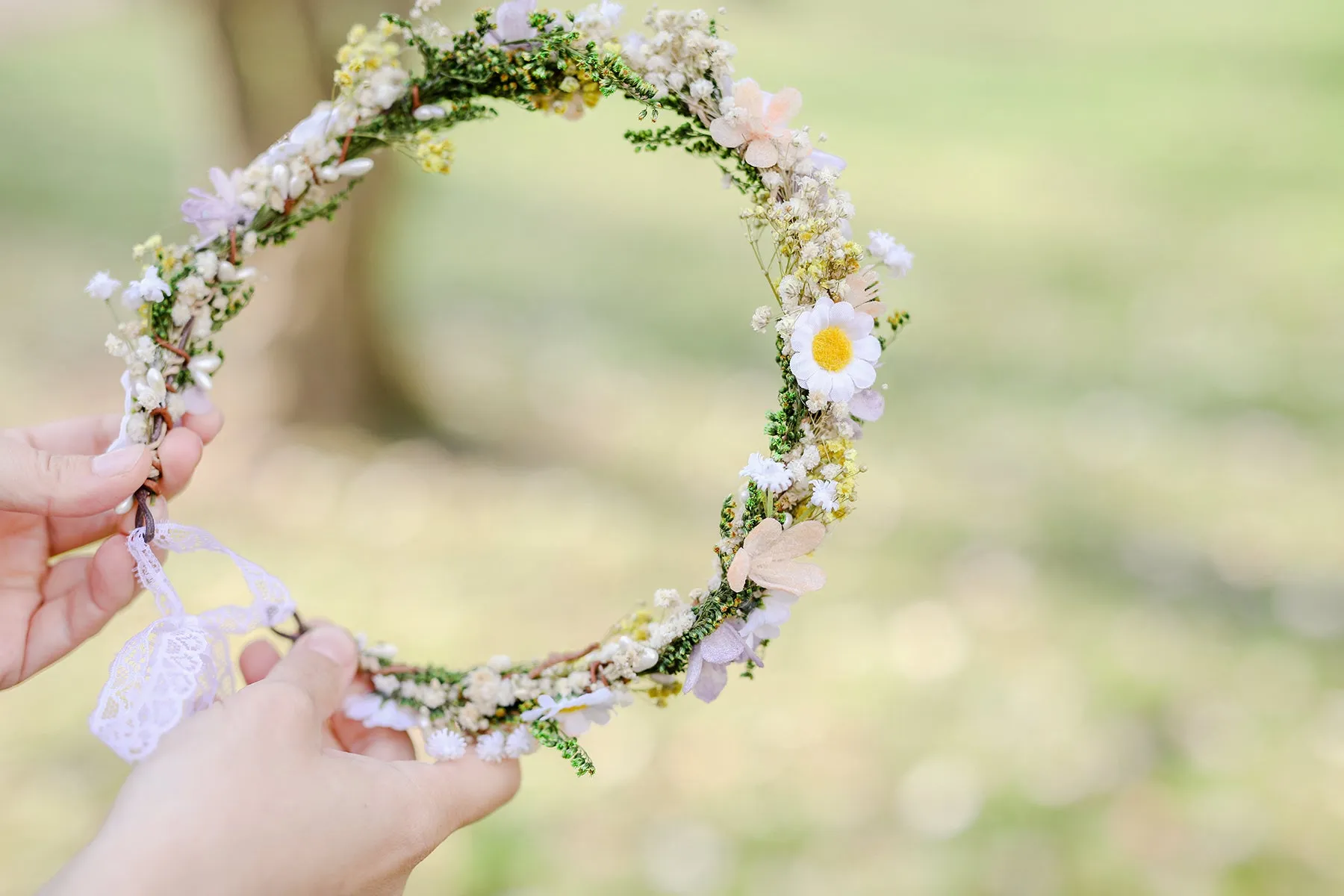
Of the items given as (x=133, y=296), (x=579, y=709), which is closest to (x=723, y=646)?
(x=579, y=709)

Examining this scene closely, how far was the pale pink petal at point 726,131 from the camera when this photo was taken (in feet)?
4.68

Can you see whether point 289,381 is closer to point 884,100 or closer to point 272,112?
point 272,112

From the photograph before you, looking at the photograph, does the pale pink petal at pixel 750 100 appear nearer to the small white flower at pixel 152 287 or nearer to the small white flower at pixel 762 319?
the small white flower at pixel 762 319

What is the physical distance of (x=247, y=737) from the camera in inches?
52.3

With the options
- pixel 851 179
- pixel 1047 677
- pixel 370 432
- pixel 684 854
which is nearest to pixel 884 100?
pixel 851 179

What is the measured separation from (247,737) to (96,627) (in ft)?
2.05

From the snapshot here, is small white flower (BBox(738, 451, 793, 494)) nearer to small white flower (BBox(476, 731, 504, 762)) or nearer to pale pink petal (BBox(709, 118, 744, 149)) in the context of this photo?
pale pink petal (BBox(709, 118, 744, 149))

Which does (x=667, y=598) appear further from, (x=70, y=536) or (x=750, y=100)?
(x=70, y=536)

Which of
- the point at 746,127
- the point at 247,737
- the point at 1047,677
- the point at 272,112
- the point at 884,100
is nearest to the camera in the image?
the point at 247,737

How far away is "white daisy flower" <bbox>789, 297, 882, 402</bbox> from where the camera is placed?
137 centimetres

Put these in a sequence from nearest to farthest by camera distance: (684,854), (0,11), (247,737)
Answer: (247,737) < (684,854) < (0,11)

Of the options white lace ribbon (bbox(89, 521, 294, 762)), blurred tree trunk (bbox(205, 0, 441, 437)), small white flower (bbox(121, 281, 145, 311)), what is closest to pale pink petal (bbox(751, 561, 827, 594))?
white lace ribbon (bbox(89, 521, 294, 762))

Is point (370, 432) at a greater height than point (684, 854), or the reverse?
point (370, 432)

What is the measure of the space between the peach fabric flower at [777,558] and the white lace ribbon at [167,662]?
0.72 meters
